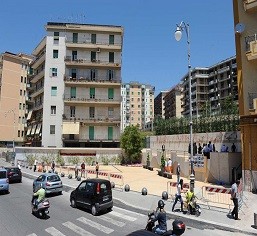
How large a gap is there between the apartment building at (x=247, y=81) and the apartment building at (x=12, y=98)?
58551 mm

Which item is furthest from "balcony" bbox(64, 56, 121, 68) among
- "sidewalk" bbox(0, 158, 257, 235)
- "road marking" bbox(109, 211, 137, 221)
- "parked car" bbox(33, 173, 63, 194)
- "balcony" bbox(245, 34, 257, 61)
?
"road marking" bbox(109, 211, 137, 221)

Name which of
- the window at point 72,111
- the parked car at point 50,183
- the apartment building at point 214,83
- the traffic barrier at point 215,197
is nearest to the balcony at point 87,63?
the window at point 72,111

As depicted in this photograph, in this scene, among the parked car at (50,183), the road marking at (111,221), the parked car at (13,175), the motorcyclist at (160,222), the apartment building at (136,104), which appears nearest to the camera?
the motorcyclist at (160,222)

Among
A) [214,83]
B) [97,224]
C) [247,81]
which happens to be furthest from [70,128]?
[214,83]

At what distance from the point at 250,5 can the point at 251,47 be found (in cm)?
331

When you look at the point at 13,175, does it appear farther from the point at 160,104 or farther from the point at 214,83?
the point at 160,104

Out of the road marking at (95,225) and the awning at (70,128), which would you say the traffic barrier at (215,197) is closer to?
the road marking at (95,225)

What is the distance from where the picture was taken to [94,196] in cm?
1678

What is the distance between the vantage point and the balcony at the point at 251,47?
22.3 meters

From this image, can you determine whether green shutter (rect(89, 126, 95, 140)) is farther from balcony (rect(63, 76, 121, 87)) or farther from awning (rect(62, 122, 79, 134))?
balcony (rect(63, 76, 121, 87))

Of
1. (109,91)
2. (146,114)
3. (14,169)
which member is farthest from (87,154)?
(146,114)

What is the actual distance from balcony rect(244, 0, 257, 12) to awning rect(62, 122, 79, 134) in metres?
36.4

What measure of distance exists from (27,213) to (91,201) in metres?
3.50

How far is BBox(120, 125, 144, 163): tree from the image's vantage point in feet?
157
